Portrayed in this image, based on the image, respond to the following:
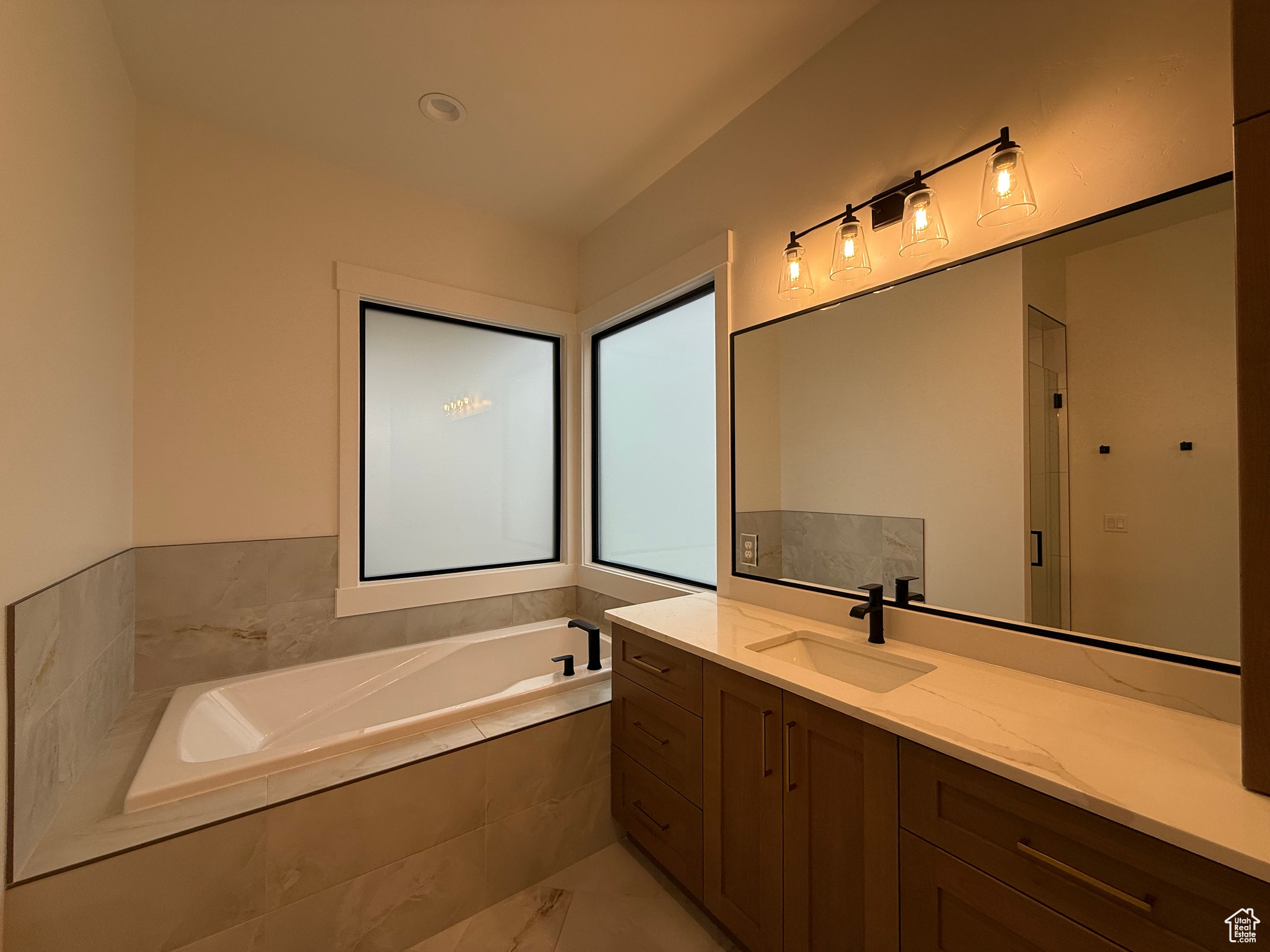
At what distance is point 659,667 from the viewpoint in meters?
1.68

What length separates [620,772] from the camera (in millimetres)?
1868

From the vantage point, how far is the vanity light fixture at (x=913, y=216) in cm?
129

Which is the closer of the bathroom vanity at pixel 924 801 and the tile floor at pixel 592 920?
the bathroom vanity at pixel 924 801

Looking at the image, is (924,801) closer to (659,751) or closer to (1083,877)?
(1083,877)

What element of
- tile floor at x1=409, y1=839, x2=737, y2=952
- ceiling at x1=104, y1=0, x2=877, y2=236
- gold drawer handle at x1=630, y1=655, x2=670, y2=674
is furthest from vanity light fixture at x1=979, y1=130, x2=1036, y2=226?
tile floor at x1=409, y1=839, x2=737, y2=952

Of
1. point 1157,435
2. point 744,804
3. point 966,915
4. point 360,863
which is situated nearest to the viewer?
point 966,915

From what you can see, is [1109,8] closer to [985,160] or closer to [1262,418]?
[985,160]

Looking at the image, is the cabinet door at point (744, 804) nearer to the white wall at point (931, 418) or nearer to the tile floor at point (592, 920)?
the tile floor at point (592, 920)

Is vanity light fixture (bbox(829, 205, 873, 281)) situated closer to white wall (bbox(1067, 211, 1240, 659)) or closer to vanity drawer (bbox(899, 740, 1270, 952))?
white wall (bbox(1067, 211, 1240, 659))

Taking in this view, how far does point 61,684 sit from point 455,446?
169 cm

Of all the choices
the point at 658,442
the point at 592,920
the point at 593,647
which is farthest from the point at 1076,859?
the point at 658,442

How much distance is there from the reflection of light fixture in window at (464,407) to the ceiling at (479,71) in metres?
1.05

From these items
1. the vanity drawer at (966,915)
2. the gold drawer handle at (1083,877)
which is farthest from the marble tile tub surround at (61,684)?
the gold drawer handle at (1083,877)

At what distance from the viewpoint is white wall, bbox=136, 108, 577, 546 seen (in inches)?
81.5
